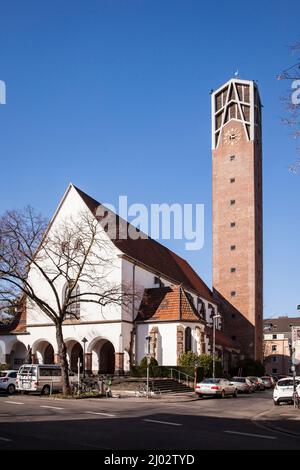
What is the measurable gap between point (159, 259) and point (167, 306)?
10741 millimetres

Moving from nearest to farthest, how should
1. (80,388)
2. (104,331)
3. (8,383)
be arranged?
1. (80,388)
2. (8,383)
3. (104,331)

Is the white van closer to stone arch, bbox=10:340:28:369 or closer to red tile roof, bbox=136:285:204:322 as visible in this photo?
red tile roof, bbox=136:285:204:322

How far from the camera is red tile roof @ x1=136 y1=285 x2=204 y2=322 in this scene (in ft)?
162

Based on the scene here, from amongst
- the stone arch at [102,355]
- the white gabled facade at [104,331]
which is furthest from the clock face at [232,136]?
the stone arch at [102,355]

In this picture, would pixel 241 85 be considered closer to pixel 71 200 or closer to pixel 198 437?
pixel 71 200

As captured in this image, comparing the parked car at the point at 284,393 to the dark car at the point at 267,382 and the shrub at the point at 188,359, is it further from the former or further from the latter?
the dark car at the point at 267,382

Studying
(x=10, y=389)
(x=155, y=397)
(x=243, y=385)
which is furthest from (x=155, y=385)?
(x=10, y=389)

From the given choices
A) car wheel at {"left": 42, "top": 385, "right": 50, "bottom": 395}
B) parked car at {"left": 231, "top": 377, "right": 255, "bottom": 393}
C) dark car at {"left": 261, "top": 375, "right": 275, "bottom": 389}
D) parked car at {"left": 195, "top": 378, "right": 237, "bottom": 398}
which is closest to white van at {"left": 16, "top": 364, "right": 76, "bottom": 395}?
car wheel at {"left": 42, "top": 385, "right": 50, "bottom": 395}

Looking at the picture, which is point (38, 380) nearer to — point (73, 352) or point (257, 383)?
point (73, 352)

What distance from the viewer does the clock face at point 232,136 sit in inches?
2692

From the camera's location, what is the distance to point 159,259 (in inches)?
2399
